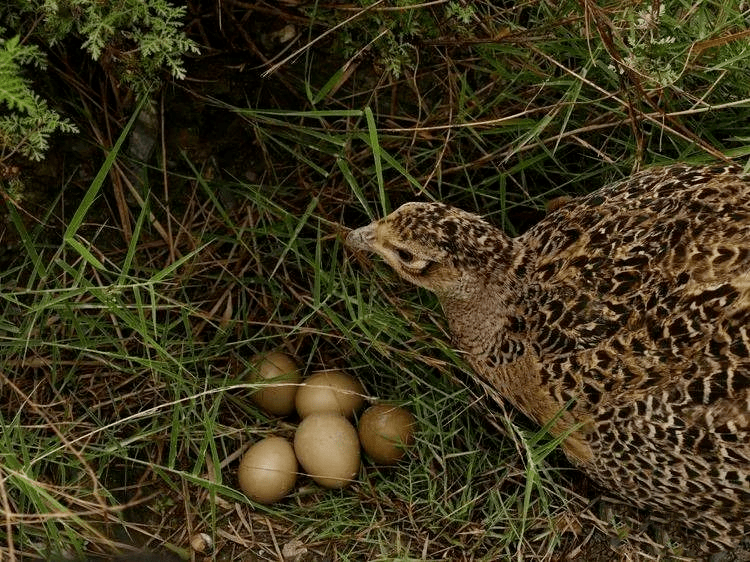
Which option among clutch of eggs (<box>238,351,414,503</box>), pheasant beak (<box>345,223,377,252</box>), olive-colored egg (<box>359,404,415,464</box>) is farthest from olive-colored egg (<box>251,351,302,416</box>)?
pheasant beak (<box>345,223,377,252</box>)

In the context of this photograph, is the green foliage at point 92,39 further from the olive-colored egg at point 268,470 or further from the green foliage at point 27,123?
the olive-colored egg at point 268,470

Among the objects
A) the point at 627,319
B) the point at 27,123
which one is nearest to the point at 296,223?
the point at 27,123

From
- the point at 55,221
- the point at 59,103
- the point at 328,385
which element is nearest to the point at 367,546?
the point at 328,385

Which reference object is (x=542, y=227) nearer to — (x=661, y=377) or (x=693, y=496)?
(x=661, y=377)

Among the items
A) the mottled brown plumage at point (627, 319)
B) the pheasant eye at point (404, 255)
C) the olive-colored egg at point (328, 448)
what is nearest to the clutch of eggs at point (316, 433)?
the olive-colored egg at point (328, 448)

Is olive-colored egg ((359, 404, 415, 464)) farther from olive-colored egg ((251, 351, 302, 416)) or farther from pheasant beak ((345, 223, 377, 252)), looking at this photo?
pheasant beak ((345, 223, 377, 252))

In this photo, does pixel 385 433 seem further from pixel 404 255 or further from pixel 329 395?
pixel 404 255
